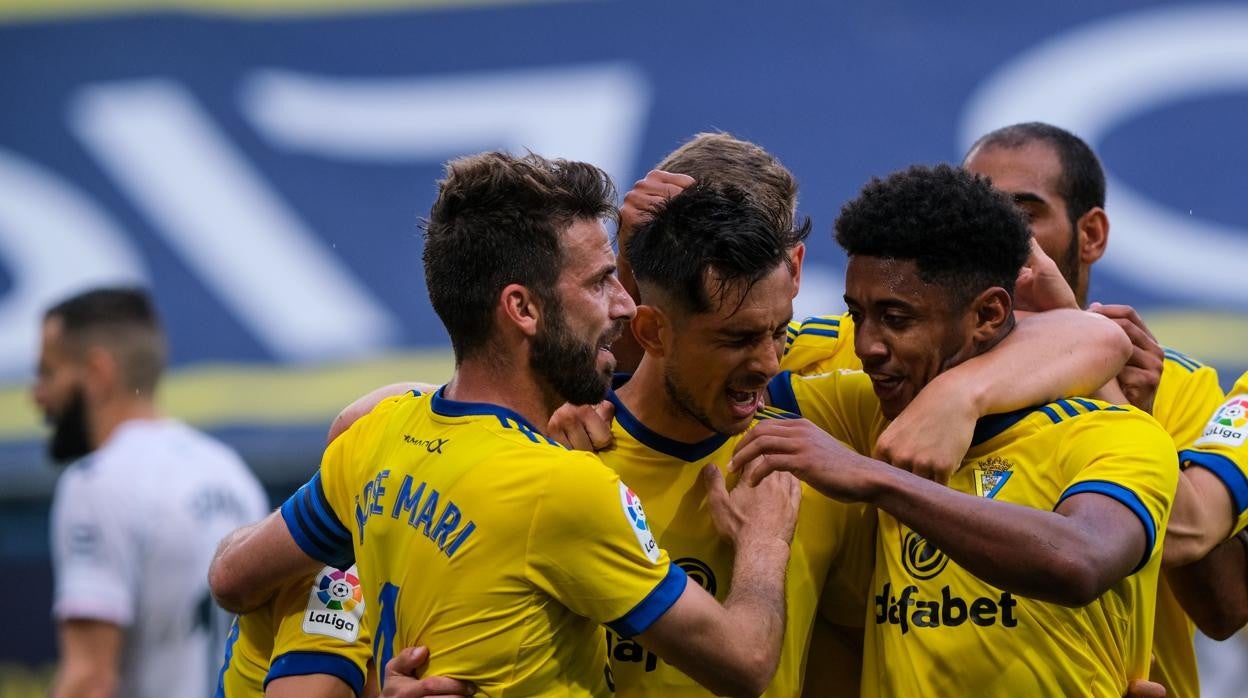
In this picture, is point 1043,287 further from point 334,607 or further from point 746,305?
point 334,607

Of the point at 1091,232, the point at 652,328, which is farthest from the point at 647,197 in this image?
the point at 1091,232

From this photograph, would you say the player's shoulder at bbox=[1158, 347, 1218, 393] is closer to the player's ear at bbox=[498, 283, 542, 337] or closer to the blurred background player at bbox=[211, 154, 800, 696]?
the blurred background player at bbox=[211, 154, 800, 696]

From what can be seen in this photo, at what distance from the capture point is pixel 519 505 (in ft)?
9.27

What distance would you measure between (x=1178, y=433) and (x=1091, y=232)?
788 mm

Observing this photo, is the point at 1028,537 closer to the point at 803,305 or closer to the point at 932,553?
the point at 932,553

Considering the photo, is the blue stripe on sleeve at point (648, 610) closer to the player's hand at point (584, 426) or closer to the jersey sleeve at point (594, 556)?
the jersey sleeve at point (594, 556)

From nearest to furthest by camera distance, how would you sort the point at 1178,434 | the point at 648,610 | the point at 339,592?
1. the point at 648,610
2. the point at 339,592
3. the point at 1178,434

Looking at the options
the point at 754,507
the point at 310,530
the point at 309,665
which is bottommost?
the point at 309,665

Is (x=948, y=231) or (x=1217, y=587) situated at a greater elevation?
(x=948, y=231)

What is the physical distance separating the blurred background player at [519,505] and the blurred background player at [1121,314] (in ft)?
3.18

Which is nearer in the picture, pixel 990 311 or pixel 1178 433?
pixel 990 311

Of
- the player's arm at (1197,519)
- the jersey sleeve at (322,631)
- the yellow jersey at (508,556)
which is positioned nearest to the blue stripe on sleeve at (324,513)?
the yellow jersey at (508,556)

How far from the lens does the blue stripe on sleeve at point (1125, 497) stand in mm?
2949

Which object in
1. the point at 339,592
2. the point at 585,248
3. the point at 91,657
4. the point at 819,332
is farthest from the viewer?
the point at 91,657
